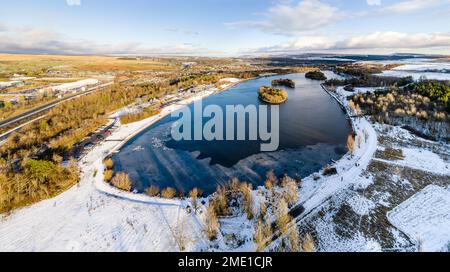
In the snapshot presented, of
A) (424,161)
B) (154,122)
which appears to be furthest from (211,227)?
(154,122)

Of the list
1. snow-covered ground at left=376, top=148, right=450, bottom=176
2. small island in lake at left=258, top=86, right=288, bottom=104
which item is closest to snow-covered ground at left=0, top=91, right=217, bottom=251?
snow-covered ground at left=376, top=148, right=450, bottom=176

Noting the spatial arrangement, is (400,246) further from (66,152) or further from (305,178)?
(66,152)

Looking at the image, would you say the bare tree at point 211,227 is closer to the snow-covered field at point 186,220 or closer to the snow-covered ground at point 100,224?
the snow-covered field at point 186,220

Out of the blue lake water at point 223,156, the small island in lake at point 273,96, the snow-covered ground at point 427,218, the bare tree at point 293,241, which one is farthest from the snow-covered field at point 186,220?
the small island in lake at point 273,96

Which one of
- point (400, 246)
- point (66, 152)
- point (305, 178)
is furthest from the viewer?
point (66, 152)

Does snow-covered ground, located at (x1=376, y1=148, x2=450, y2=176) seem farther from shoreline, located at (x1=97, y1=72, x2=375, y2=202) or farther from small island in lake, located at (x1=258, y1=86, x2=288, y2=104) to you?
small island in lake, located at (x1=258, y1=86, x2=288, y2=104)
